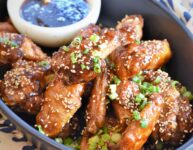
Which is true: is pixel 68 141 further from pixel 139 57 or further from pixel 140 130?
pixel 139 57

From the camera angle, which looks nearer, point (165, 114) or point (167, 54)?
point (165, 114)

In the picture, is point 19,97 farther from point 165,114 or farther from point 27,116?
point 165,114

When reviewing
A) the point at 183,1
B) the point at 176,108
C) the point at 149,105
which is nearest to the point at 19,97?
the point at 149,105

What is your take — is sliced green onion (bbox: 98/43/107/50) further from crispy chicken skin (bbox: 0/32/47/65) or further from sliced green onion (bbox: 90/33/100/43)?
crispy chicken skin (bbox: 0/32/47/65)

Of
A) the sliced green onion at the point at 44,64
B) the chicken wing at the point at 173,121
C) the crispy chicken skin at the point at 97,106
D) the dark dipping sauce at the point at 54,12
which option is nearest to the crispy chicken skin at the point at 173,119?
the chicken wing at the point at 173,121

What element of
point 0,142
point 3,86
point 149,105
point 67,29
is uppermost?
point 149,105

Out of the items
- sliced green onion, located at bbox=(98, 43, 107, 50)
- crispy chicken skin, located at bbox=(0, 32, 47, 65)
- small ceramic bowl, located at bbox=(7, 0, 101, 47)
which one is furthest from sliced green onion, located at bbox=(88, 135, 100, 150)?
small ceramic bowl, located at bbox=(7, 0, 101, 47)
